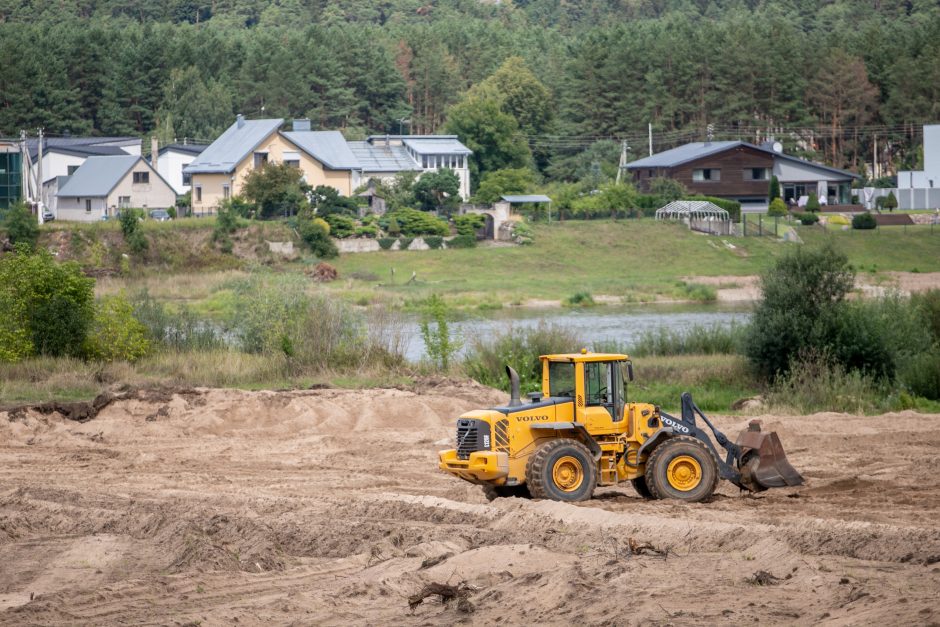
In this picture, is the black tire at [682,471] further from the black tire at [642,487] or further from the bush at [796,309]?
the bush at [796,309]

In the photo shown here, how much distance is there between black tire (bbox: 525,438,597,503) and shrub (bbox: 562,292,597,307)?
144 feet

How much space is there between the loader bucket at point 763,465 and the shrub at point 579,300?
4338 cm

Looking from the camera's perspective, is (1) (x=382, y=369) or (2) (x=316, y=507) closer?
(2) (x=316, y=507)

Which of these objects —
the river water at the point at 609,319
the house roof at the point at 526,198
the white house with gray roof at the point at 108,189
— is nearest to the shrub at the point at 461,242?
the house roof at the point at 526,198

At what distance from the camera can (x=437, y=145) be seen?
98.9m

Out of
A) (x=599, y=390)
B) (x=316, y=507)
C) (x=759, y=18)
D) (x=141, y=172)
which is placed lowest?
(x=316, y=507)

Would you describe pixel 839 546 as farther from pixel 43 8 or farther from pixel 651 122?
pixel 43 8

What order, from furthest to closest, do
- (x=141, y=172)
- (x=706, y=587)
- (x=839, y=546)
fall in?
1. (x=141, y=172)
2. (x=839, y=546)
3. (x=706, y=587)

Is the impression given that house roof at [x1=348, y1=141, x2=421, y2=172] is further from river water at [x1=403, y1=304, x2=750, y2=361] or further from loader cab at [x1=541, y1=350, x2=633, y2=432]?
loader cab at [x1=541, y1=350, x2=633, y2=432]

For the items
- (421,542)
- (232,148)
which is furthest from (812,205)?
(421,542)

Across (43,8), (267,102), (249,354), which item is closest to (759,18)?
(267,102)

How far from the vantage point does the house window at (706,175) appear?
9325 cm

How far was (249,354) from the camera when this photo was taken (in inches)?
1309

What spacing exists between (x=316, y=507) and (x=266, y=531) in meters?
1.82
